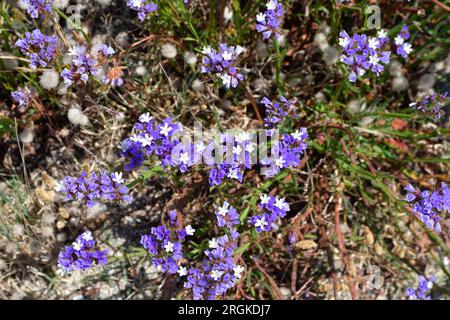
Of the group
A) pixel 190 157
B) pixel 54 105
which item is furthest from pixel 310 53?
pixel 54 105

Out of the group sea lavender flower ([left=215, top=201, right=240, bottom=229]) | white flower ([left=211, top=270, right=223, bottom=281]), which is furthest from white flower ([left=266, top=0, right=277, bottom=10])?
white flower ([left=211, top=270, right=223, bottom=281])

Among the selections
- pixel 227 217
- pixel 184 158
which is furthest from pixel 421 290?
pixel 184 158

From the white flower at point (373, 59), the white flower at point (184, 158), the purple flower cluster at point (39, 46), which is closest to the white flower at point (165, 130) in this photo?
the white flower at point (184, 158)

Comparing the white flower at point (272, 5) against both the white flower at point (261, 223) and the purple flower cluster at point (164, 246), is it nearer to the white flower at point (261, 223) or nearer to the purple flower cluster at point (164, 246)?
the white flower at point (261, 223)
